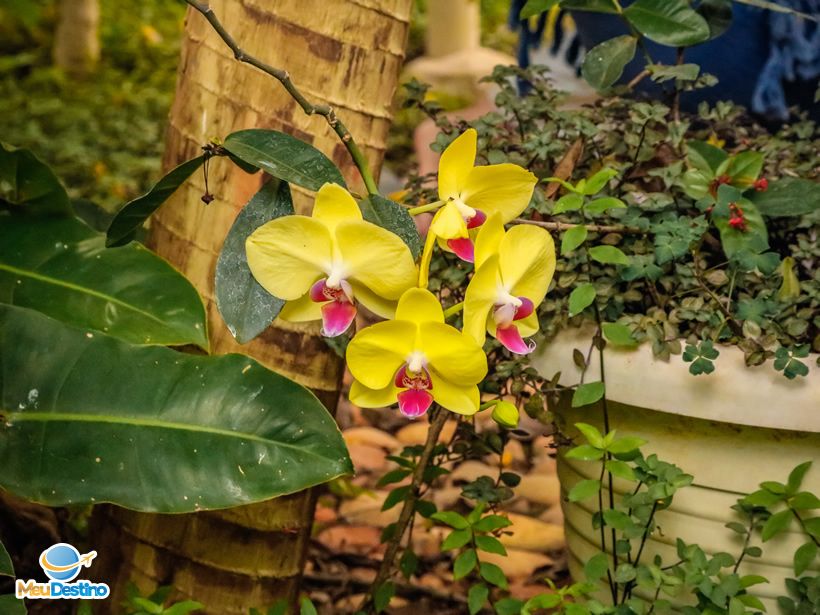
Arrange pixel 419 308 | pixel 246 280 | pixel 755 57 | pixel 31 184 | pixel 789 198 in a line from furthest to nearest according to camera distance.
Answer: pixel 755 57
pixel 31 184
pixel 789 198
pixel 246 280
pixel 419 308

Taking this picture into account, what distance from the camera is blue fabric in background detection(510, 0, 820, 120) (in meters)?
1.93

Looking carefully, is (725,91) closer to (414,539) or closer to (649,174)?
(649,174)

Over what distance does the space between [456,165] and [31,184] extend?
699 millimetres

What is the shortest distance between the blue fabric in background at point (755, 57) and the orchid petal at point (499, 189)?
39.0 inches

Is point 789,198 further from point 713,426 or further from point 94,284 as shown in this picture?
point 94,284

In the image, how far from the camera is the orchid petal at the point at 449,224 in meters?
0.93

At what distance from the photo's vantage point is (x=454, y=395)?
975mm

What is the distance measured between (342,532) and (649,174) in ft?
3.45

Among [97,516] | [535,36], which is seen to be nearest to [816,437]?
[97,516]

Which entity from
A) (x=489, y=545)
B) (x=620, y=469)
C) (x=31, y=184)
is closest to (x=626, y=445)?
(x=620, y=469)

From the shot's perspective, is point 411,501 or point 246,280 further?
point 411,501

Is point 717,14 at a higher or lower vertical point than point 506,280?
higher

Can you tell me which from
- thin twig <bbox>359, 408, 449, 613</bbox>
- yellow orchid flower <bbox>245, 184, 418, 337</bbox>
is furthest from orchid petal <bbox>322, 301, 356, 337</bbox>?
thin twig <bbox>359, 408, 449, 613</bbox>

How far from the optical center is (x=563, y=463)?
1405 millimetres
